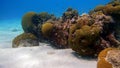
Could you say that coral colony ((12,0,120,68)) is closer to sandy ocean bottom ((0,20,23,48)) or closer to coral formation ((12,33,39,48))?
coral formation ((12,33,39,48))

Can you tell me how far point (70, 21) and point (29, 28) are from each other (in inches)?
163

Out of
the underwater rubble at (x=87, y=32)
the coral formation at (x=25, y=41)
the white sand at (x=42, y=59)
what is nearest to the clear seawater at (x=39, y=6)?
the coral formation at (x=25, y=41)

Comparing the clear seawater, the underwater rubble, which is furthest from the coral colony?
the clear seawater

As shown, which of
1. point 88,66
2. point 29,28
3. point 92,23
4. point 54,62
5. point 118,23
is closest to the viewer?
point 88,66

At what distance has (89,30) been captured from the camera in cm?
705

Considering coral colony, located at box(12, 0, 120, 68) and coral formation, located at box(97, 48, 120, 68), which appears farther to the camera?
coral colony, located at box(12, 0, 120, 68)

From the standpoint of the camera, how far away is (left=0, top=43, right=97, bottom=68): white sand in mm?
6812

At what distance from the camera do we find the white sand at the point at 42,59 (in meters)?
6.81

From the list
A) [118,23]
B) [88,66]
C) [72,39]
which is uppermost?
[118,23]

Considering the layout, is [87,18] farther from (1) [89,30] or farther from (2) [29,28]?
(2) [29,28]

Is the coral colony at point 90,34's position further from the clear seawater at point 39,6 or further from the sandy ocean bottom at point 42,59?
the clear seawater at point 39,6

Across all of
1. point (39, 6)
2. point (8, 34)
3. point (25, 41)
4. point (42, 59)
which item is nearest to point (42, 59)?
point (42, 59)

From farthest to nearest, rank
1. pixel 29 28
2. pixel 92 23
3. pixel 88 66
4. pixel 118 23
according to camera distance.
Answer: pixel 29 28 → pixel 118 23 → pixel 92 23 → pixel 88 66

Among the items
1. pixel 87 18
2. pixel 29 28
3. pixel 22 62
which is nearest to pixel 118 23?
pixel 87 18
